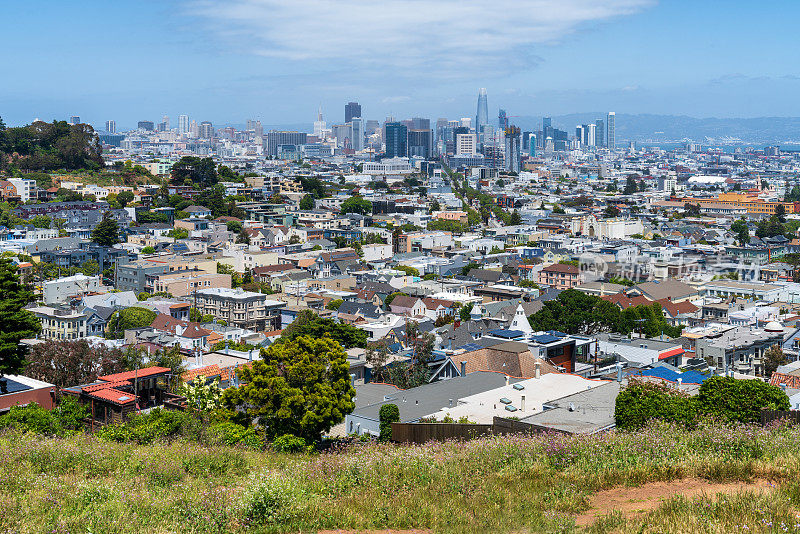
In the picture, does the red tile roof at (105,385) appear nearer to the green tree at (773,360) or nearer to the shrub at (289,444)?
the shrub at (289,444)

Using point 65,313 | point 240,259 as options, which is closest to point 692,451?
point 65,313

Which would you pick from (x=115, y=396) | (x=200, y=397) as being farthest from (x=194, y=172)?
(x=200, y=397)

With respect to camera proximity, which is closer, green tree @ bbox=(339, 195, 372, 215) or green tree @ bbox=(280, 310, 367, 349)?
green tree @ bbox=(280, 310, 367, 349)

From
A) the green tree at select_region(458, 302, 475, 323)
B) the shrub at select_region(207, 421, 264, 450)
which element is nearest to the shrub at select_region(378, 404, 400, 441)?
the shrub at select_region(207, 421, 264, 450)

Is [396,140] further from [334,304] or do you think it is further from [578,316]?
[578,316]

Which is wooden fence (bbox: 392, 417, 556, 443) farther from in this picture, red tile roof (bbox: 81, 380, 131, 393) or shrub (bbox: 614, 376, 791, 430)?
red tile roof (bbox: 81, 380, 131, 393)

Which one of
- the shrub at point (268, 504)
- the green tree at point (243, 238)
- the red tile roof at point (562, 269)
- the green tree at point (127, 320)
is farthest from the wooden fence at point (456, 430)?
the green tree at point (243, 238)

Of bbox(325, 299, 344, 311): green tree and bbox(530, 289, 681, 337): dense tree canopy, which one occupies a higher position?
bbox(530, 289, 681, 337): dense tree canopy
